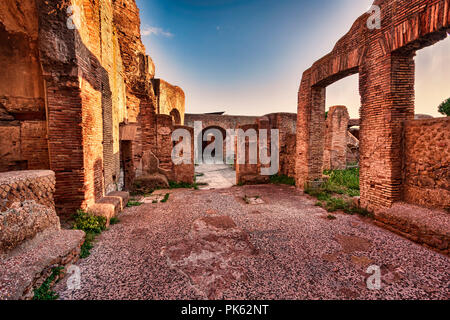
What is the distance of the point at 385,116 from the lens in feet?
14.2

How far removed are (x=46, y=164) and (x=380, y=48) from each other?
26.8ft

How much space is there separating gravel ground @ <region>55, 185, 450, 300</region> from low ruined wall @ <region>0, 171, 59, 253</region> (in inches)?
32.3

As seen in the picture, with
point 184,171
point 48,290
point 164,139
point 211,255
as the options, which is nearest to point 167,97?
point 164,139

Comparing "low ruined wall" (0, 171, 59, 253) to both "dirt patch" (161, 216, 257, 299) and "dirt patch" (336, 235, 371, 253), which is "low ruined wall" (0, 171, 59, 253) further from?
"dirt patch" (336, 235, 371, 253)

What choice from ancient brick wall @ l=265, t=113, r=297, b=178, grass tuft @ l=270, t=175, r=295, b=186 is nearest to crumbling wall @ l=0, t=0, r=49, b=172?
grass tuft @ l=270, t=175, r=295, b=186

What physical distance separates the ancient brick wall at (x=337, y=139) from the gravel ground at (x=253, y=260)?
7.40 metres

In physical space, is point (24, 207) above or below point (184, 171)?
above

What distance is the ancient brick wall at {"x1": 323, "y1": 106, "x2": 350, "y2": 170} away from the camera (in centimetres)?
1105

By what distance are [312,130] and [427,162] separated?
141 inches

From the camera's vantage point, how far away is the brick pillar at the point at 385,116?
13.8 ft

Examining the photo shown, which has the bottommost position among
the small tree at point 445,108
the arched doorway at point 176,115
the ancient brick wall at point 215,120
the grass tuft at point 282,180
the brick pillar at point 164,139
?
the grass tuft at point 282,180

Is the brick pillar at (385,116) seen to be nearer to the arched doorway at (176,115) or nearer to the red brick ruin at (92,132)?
the red brick ruin at (92,132)

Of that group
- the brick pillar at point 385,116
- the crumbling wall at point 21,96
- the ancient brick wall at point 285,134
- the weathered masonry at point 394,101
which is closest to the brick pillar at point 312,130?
the ancient brick wall at point 285,134

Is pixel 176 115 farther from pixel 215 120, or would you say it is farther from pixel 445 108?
pixel 445 108
